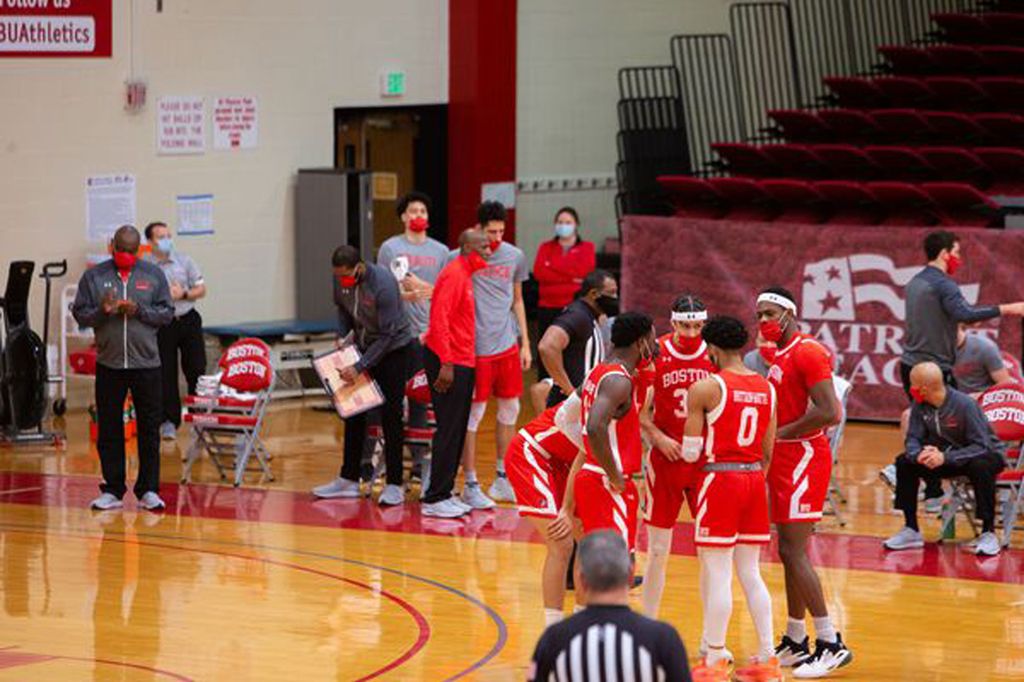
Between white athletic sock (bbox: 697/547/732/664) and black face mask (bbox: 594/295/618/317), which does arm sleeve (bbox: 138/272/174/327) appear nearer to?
black face mask (bbox: 594/295/618/317)

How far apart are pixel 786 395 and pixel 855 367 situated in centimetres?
790

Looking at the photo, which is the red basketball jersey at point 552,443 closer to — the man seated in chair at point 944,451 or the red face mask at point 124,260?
the man seated in chair at point 944,451

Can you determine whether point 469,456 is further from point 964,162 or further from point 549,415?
point 964,162

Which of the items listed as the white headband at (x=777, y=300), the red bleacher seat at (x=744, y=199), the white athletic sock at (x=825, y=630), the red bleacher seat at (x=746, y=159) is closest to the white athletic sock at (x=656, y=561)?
the white athletic sock at (x=825, y=630)

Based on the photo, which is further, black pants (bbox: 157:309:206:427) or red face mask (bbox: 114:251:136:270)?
black pants (bbox: 157:309:206:427)

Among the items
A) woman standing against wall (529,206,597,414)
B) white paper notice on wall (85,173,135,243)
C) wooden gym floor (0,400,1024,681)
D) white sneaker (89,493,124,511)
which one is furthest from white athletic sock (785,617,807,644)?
white paper notice on wall (85,173,135,243)

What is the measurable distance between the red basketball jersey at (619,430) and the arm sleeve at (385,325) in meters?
4.19

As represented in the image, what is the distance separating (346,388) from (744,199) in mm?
7227

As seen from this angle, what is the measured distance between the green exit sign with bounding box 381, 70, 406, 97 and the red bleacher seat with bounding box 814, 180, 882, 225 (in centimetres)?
428

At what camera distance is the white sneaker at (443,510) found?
42.2 ft

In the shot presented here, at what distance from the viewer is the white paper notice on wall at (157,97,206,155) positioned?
17672 mm

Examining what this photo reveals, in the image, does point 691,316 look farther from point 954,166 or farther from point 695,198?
point 954,166

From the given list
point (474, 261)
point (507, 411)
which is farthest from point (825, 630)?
point (507, 411)

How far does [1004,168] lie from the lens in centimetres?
1919
